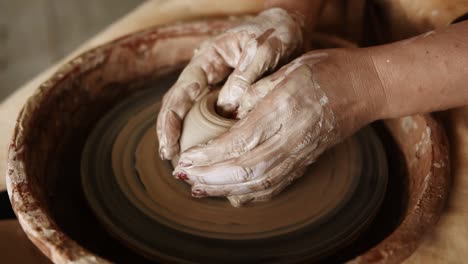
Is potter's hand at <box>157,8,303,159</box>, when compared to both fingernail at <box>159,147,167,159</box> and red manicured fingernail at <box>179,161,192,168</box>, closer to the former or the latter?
fingernail at <box>159,147,167,159</box>

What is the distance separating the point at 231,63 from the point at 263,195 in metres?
0.40

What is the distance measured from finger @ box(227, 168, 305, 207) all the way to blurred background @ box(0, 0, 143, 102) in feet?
8.49

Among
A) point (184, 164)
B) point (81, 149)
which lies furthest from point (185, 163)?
point (81, 149)

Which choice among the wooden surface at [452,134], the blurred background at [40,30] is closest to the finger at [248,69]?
the wooden surface at [452,134]

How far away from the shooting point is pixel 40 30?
3.48 m

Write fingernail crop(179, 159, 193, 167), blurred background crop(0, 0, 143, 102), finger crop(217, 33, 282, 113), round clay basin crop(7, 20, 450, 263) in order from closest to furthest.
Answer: round clay basin crop(7, 20, 450, 263)
fingernail crop(179, 159, 193, 167)
finger crop(217, 33, 282, 113)
blurred background crop(0, 0, 143, 102)

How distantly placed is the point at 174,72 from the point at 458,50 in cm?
98

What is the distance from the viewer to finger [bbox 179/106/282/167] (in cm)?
110

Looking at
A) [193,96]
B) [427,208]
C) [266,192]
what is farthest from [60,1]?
[427,208]

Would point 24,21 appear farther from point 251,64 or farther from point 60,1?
point 251,64

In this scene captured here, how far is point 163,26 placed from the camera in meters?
1.70

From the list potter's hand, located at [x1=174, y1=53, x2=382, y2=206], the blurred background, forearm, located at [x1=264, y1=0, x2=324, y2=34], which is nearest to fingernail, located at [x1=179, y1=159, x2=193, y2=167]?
potter's hand, located at [x1=174, y1=53, x2=382, y2=206]

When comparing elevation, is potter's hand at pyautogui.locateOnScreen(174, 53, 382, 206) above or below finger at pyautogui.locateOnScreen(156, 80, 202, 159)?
below

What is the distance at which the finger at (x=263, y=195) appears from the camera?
1.22 metres
